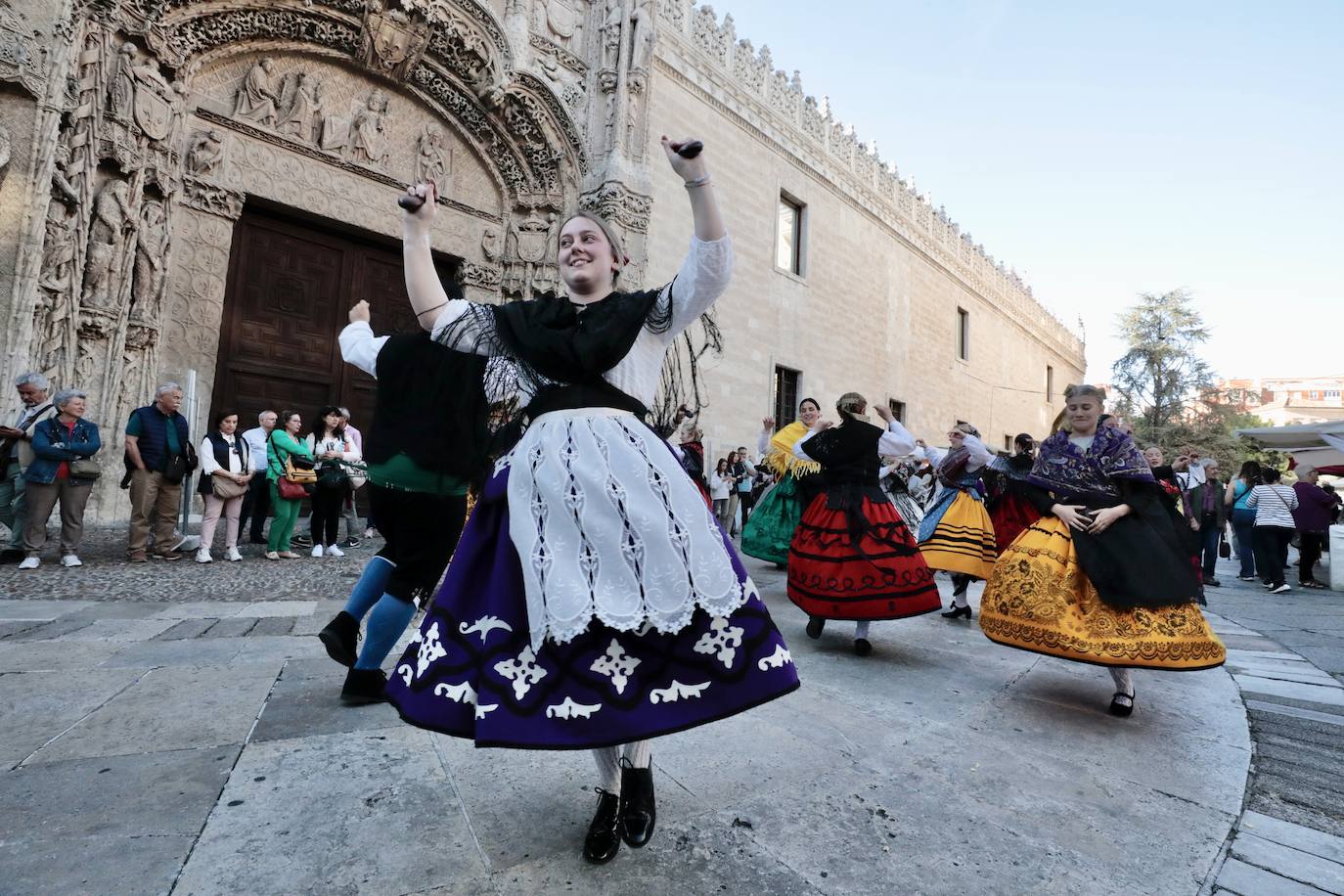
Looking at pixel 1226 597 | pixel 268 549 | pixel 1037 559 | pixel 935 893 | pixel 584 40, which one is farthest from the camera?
pixel 584 40

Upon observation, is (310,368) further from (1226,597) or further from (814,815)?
(1226,597)

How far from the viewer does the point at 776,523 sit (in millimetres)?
6605

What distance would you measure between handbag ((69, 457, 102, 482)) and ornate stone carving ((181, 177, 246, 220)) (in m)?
4.74

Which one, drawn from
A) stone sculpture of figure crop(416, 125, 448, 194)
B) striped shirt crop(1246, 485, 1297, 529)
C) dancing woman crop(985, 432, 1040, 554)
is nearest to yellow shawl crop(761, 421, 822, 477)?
dancing woman crop(985, 432, 1040, 554)

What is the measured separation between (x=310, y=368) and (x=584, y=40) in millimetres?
8020

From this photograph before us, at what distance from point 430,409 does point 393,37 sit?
10.4 m

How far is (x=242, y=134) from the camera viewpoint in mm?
9328

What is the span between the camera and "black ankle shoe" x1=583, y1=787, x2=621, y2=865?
163 centimetres

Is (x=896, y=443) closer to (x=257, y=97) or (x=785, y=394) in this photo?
(x=257, y=97)

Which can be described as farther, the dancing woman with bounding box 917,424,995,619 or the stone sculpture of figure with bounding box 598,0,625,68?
the stone sculpture of figure with bounding box 598,0,625,68

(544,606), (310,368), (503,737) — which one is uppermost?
(310,368)


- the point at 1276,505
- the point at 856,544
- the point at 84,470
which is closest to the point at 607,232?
the point at 856,544

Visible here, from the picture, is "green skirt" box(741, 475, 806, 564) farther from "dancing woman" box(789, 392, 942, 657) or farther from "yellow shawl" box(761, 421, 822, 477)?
"dancing woman" box(789, 392, 942, 657)

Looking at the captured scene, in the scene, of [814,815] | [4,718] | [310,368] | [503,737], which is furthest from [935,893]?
[310,368]
